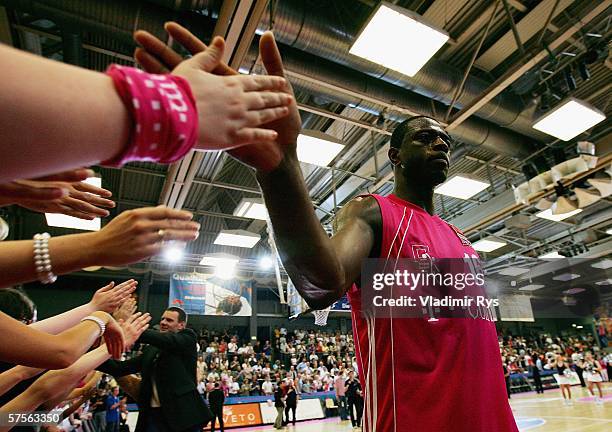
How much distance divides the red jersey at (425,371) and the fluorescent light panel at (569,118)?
6425 mm

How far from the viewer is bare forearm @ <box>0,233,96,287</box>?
2.92 ft

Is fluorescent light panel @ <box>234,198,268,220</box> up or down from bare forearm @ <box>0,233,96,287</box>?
up

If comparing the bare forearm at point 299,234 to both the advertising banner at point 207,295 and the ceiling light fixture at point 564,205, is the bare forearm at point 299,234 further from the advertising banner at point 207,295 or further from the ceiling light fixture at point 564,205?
the advertising banner at point 207,295

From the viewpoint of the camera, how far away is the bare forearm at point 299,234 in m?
0.80

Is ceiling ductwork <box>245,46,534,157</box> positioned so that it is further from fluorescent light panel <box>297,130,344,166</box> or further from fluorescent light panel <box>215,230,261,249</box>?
fluorescent light panel <box>215,230,261,249</box>

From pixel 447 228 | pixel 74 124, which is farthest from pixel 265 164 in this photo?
pixel 447 228

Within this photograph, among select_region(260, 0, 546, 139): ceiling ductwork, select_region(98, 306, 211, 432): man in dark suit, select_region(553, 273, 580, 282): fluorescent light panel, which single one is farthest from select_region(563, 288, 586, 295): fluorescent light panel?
select_region(98, 306, 211, 432): man in dark suit

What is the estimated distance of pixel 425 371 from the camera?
107 cm

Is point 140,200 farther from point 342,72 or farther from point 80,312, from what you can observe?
point 80,312

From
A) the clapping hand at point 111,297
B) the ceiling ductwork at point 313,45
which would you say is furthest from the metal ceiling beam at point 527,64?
the clapping hand at point 111,297

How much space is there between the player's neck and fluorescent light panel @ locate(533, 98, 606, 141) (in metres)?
5.94

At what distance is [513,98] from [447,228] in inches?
261

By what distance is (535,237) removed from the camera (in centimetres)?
1526

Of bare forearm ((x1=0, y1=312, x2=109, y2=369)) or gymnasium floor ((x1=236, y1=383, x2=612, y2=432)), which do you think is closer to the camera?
bare forearm ((x1=0, y1=312, x2=109, y2=369))
